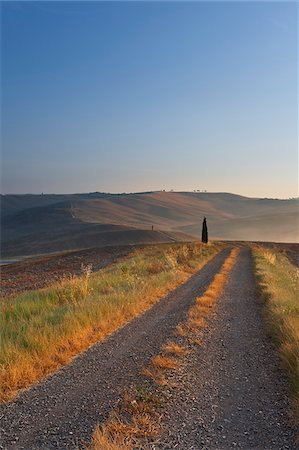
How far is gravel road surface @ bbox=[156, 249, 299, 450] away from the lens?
4383 mm

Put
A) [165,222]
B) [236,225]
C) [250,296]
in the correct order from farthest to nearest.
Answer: [165,222]
[236,225]
[250,296]

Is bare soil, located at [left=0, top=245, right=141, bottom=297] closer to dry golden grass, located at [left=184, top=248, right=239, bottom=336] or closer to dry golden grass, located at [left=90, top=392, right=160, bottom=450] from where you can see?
dry golden grass, located at [left=184, top=248, right=239, bottom=336]

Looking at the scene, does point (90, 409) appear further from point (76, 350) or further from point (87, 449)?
point (76, 350)

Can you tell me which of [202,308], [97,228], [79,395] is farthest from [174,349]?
[97,228]

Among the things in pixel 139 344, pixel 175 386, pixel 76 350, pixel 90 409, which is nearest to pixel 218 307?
pixel 139 344

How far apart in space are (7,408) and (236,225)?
183m

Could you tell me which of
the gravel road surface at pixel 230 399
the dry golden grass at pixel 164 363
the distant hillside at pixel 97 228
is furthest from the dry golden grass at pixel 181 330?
the distant hillside at pixel 97 228

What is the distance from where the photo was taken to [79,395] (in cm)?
564

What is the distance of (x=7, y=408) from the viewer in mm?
5289

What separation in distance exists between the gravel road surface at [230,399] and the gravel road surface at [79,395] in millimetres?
870

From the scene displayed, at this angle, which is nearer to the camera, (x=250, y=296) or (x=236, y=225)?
(x=250, y=296)

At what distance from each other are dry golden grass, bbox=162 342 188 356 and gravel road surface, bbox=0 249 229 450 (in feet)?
0.82

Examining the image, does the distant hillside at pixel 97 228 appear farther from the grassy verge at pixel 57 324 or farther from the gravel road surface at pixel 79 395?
the gravel road surface at pixel 79 395

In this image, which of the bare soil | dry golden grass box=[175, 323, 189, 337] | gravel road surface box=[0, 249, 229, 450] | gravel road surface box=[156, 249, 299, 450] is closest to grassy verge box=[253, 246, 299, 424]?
gravel road surface box=[156, 249, 299, 450]
